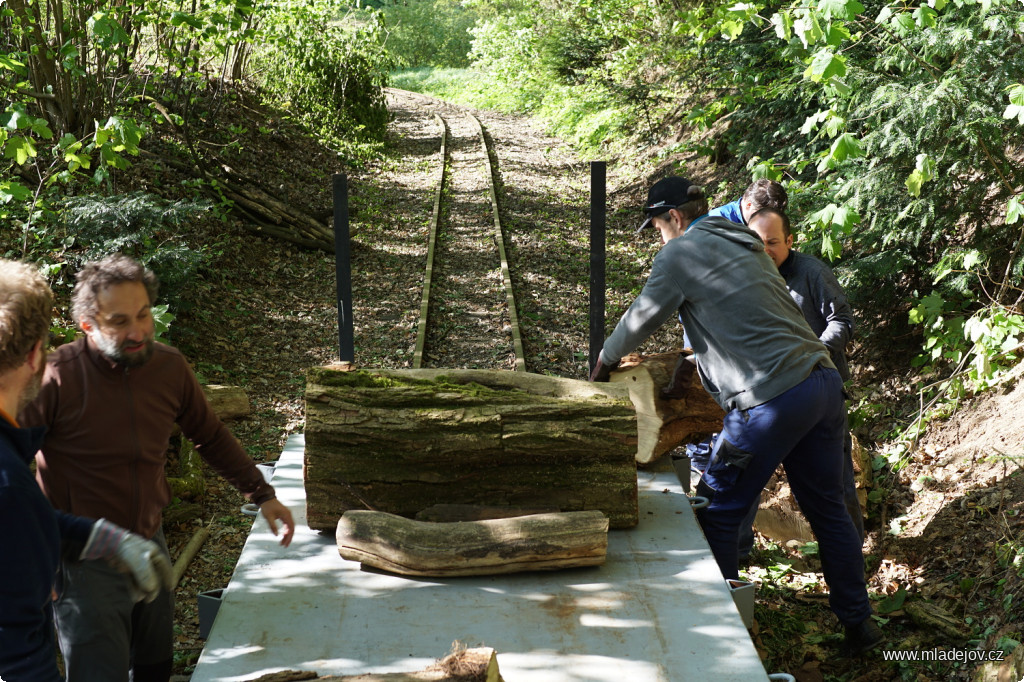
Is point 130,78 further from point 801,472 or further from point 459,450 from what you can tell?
point 801,472

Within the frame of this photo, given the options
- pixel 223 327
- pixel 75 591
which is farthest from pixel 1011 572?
pixel 223 327

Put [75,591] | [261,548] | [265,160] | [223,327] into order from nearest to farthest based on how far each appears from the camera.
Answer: [75,591]
[261,548]
[223,327]
[265,160]

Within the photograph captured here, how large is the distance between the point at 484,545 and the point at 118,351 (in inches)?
60.5

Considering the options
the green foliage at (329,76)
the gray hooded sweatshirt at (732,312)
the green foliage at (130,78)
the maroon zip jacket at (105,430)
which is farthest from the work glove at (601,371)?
the green foliage at (329,76)

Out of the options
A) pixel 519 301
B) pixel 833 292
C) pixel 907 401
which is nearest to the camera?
pixel 833 292

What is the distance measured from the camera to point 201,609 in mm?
3250

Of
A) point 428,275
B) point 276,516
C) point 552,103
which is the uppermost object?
point 552,103

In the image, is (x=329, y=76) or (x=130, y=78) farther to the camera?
(x=329, y=76)

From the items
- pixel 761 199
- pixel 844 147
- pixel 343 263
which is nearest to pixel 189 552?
pixel 343 263

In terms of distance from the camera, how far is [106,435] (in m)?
2.77

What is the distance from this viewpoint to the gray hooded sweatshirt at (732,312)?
3584 millimetres

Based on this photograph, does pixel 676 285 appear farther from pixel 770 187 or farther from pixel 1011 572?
pixel 1011 572

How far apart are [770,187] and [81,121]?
306 inches

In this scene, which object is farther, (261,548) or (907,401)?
(907,401)
